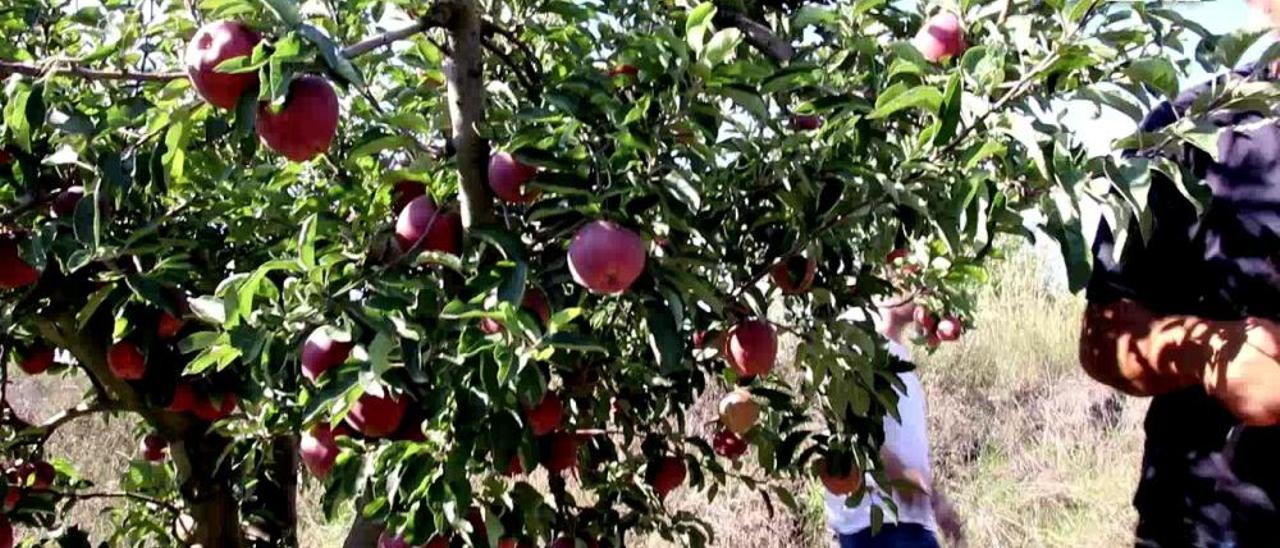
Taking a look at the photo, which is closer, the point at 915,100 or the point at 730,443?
the point at 915,100

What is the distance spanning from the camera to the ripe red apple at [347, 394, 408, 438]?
45.6 inches

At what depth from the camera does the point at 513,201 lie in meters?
1.14

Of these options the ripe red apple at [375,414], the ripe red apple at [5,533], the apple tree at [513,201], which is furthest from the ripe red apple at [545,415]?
the ripe red apple at [5,533]

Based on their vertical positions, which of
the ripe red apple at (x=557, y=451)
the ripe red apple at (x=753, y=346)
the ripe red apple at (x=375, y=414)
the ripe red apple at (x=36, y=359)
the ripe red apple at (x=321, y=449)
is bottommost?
the ripe red apple at (x=36, y=359)

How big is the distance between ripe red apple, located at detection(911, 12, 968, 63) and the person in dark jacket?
8.6 inches

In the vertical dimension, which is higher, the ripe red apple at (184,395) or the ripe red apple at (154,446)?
the ripe red apple at (184,395)

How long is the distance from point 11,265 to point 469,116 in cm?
72

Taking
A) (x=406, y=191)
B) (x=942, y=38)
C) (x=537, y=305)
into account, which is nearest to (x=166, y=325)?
(x=406, y=191)

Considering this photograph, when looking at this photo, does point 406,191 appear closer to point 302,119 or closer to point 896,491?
point 302,119

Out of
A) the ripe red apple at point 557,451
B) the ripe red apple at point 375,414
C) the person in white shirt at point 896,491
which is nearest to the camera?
the ripe red apple at point 375,414

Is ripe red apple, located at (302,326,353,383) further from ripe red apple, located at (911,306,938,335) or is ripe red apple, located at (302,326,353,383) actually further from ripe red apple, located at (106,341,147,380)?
ripe red apple, located at (911,306,938,335)

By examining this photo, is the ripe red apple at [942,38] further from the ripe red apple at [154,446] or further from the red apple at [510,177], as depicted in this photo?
the ripe red apple at [154,446]

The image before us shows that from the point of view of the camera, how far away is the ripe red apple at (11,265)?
4.94 ft

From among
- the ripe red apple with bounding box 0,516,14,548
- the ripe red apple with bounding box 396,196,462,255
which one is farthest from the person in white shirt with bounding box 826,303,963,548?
the ripe red apple with bounding box 0,516,14,548
